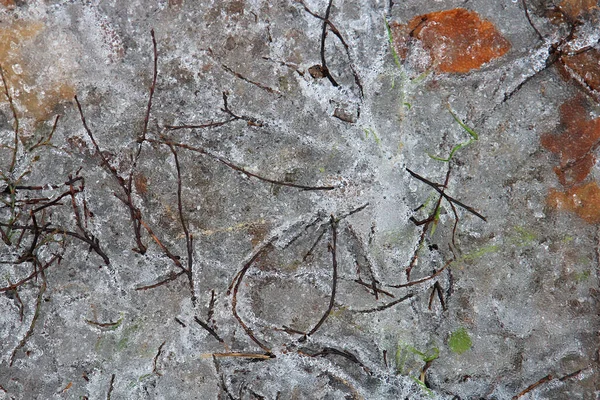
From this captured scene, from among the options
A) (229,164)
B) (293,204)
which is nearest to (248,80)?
(229,164)

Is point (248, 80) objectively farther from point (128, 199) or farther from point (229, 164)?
point (128, 199)

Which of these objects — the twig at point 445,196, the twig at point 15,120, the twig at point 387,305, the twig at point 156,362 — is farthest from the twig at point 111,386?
the twig at point 445,196

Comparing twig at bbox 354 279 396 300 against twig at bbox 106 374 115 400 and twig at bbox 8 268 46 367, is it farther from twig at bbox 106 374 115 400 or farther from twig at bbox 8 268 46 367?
twig at bbox 8 268 46 367

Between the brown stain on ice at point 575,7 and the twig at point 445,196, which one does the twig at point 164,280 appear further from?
the brown stain on ice at point 575,7

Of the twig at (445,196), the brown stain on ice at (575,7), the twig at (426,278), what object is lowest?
the twig at (426,278)

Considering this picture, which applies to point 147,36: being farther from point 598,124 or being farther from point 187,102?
point 598,124

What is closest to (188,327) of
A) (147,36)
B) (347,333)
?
(347,333)
